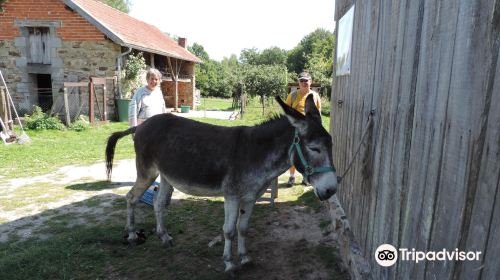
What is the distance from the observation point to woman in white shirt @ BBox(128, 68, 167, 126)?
568 centimetres

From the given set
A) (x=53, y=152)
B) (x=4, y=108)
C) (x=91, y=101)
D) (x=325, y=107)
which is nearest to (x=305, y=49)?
(x=325, y=107)

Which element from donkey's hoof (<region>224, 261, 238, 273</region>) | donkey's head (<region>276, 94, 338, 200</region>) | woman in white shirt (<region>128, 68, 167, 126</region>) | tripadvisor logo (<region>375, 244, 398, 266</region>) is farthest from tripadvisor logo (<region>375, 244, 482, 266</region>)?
woman in white shirt (<region>128, 68, 167, 126</region>)

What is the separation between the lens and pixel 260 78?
27891mm

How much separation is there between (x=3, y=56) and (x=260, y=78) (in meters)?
17.4

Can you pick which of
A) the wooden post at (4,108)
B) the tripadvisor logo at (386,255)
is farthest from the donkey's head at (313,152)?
the wooden post at (4,108)

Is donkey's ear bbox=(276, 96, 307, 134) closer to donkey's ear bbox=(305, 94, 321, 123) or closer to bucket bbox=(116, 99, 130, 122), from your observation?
donkey's ear bbox=(305, 94, 321, 123)

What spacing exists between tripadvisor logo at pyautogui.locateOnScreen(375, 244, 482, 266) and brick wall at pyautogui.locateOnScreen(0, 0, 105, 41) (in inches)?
652

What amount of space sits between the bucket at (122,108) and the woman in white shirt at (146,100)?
1085 centimetres

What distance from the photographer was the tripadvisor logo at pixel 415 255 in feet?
5.12

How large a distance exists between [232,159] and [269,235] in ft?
5.61

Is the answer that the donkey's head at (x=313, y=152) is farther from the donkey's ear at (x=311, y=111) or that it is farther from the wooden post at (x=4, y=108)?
the wooden post at (x=4, y=108)

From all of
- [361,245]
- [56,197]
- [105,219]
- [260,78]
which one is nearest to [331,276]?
[361,245]

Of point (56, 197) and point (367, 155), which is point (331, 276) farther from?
point (56, 197)

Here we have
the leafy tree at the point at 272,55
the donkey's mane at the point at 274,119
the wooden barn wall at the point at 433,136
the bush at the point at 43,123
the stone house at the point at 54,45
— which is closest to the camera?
the wooden barn wall at the point at 433,136
